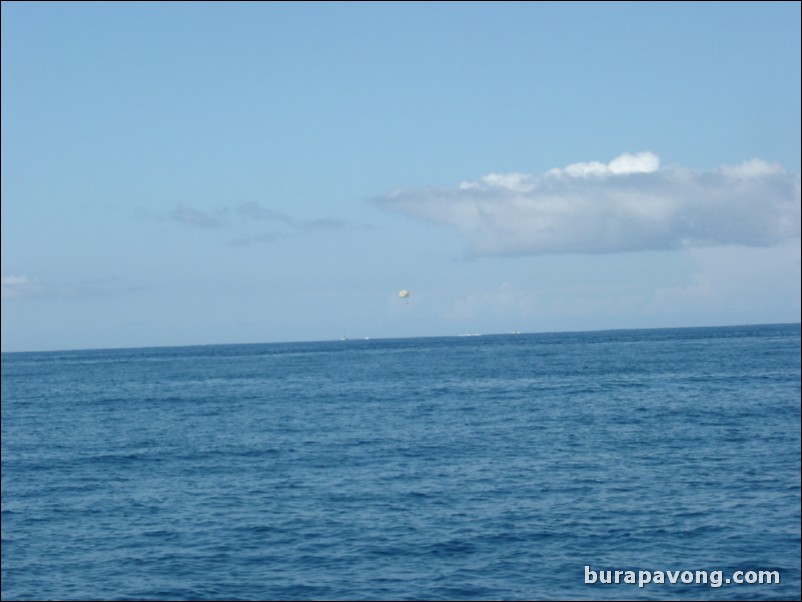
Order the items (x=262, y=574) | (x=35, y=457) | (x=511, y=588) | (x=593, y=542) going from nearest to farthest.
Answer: (x=511, y=588)
(x=262, y=574)
(x=593, y=542)
(x=35, y=457)

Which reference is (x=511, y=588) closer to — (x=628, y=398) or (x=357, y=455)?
(x=357, y=455)

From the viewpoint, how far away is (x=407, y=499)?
3709 centimetres

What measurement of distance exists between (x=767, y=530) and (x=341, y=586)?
16034mm

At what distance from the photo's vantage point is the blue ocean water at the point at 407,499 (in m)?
27.5

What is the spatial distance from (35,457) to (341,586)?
32276 millimetres

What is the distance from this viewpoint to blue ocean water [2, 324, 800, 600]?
27484mm

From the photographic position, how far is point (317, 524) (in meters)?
33.4

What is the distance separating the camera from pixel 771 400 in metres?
67.1

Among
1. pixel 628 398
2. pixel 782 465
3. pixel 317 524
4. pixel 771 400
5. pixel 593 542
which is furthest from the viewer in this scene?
pixel 628 398

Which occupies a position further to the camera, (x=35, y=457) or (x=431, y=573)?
(x=35, y=457)

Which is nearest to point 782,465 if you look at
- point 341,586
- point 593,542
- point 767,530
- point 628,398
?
point 767,530

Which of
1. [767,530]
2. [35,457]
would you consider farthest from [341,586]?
[35,457]

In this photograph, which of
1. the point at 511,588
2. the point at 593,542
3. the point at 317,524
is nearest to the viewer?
the point at 511,588

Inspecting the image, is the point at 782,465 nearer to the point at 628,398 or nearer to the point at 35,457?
the point at 628,398
